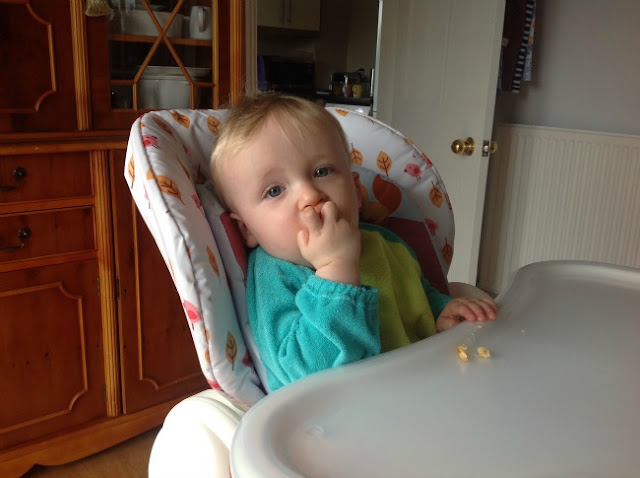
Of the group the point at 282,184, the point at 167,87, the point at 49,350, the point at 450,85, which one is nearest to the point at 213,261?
the point at 282,184

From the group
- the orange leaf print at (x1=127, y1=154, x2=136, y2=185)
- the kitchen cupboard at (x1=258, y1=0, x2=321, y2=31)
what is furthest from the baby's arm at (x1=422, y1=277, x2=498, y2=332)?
the kitchen cupboard at (x1=258, y1=0, x2=321, y2=31)

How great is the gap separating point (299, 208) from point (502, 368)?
34cm

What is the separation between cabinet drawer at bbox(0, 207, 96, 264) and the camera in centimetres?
152

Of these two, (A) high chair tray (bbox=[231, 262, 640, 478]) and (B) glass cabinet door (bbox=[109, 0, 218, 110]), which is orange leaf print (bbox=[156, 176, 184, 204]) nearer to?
(A) high chair tray (bbox=[231, 262, 640, 478])

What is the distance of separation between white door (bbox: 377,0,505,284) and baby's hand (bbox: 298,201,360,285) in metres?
1.58

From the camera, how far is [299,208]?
87 centimetres

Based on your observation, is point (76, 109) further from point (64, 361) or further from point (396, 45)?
point (396, 45)

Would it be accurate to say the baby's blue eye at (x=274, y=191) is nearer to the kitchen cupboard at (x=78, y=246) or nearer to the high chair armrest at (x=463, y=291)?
the high chair armrest at (x=463, y=291)

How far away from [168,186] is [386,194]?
0.47m

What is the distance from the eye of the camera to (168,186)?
0.85m

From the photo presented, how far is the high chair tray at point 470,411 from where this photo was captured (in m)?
0.56

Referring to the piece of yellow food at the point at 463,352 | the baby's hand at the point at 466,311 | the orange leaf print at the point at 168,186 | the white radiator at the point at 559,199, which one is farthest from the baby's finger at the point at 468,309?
the white radiator at the point at 559,199

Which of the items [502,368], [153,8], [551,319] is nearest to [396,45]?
[153,8]

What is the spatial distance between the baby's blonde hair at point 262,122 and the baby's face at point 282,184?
1 cm
